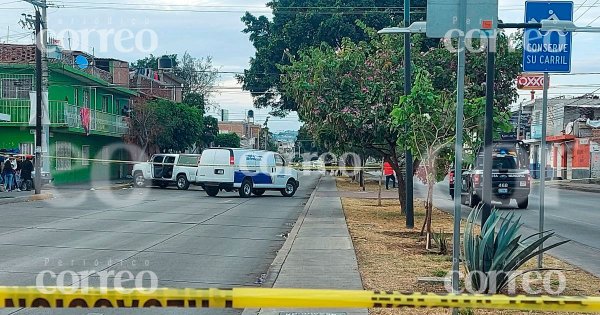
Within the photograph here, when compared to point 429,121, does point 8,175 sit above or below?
below

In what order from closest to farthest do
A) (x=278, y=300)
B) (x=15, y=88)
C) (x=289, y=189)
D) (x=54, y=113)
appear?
1. (x=278, y=300)
2. (x=289, y=189)
3. (x=54, y=113)
4. (x=15, y=88)

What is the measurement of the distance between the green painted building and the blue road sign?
1032 inches

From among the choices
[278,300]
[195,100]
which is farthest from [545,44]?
[195,100]

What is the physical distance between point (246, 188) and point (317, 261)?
1921 centimetres

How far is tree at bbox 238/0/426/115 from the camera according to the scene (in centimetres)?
3891

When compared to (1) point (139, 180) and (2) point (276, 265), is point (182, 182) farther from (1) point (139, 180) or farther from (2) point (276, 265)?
(2) point (276, 265)

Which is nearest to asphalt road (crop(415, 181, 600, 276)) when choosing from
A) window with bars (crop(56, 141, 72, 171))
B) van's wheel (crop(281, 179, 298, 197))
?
van's wheel (crop(281, 179, 298, 197))

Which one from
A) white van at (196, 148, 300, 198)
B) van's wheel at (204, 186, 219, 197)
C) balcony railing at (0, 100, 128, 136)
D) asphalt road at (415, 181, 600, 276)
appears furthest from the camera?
balcony railing at (0, 100, 128, 136)

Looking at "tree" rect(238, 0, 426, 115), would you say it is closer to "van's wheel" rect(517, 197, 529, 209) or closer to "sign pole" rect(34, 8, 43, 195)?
"sign pole" rect(34, 8, 43, 195)

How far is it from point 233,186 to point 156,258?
59.8 feet

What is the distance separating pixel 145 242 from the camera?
14078mm

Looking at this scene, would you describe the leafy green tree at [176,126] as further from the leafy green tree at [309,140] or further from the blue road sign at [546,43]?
the blue road sign at [546,43]

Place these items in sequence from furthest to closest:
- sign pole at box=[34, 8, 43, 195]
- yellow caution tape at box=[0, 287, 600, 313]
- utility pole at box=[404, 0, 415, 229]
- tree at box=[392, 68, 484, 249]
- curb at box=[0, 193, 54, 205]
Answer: sign pole at box=[34, 8, 43, 195] < curb at box=[0, 193, 54, 205] < utility pole at box=[404, 0, 415, 229] < tree at box=[392, 68, 484, 249] < yellow caution tape at box=[0, 287, 600, 313]

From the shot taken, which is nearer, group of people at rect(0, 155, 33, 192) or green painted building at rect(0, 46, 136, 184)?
group of people at rect(0, 155, 33, 192)
